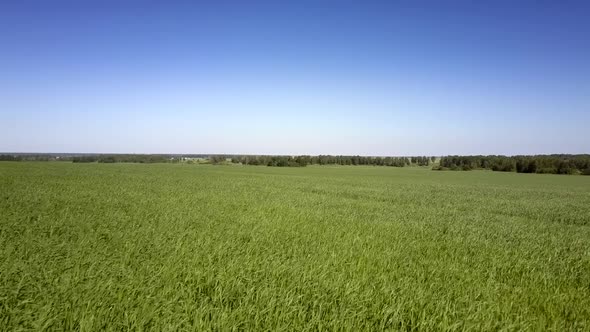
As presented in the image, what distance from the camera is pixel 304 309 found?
4578 millimetres

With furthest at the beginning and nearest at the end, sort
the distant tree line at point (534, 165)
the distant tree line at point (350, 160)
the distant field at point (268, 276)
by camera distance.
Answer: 1. the distant tree line at point (350, 160)
2. the distant tree line at point (534, 165)
3. the distant field at point (268, 276)

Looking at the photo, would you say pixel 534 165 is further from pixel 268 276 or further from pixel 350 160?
pixel 268 276

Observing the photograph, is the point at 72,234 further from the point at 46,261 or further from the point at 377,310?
the point at 377,310


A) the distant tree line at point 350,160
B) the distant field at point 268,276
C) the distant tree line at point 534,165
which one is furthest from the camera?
the distant tree line at point 350,160

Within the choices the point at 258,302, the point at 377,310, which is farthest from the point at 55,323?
the point at 377,310

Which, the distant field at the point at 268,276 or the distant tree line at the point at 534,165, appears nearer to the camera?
the distant field at the point at 268,276

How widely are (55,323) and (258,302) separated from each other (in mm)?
2229

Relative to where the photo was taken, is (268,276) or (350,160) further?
(350,160)

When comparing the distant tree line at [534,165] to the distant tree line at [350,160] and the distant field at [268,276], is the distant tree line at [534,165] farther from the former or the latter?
the distant field at [268,276]

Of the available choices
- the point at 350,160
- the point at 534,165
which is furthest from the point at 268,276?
the point at 350,160

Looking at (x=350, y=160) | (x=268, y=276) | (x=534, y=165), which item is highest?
(x=350, y=160)

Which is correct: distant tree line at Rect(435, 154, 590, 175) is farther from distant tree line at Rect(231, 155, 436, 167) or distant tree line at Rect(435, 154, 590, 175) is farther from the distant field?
the distant field

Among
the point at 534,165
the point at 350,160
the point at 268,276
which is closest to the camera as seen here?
the point at 268,276

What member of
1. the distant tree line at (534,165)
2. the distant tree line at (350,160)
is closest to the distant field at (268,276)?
the distant tree line at (534,165)
